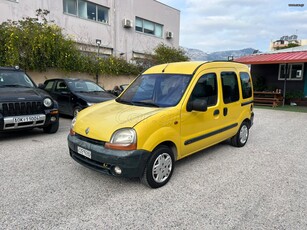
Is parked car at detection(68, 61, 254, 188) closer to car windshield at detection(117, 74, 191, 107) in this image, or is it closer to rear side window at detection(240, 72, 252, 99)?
car windshield at detection(117, 74, 191, 107)

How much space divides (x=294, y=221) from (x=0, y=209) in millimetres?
3496

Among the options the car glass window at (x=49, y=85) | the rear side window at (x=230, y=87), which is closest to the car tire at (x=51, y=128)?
the car glass window at (x=49, y=85)

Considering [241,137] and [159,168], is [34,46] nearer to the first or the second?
[241,137]

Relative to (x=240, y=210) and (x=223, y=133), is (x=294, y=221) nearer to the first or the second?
(x=240, y=210)

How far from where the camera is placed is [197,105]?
3.81 meters

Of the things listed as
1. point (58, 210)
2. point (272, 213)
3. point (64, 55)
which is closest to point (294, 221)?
point (272, 213)

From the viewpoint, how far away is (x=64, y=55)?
40.1 feet

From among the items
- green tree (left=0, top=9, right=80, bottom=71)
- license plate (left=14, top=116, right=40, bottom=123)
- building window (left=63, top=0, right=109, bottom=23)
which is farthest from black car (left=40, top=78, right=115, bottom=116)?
building window (left=63, top=0, right=109, bottom=23)

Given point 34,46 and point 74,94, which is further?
point 34,46

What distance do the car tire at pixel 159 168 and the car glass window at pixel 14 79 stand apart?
509cm

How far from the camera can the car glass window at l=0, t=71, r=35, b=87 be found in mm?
6473

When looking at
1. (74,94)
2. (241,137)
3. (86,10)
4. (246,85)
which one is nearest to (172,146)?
(241,137)

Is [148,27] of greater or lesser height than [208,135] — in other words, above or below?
above

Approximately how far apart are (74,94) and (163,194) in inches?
236
